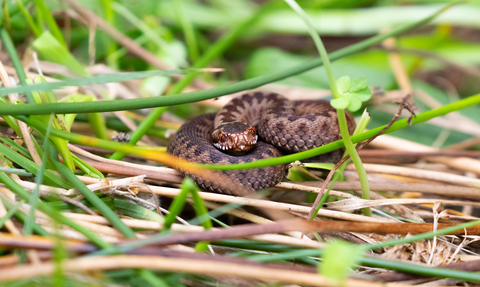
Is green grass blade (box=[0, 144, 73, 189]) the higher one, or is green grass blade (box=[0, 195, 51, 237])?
green grass blade (box=[0, 144, 73, 189])

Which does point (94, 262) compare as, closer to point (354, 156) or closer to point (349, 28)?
point (354, 156)

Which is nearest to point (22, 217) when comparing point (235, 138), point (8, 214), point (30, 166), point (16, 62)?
point (8, 214)

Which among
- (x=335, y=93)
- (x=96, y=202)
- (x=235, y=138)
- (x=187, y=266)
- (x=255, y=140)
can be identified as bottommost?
(x=187, y=266)

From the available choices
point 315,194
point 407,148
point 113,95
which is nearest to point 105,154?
point 113,95

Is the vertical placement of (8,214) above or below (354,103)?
below

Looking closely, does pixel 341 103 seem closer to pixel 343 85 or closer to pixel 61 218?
pixel 343 85

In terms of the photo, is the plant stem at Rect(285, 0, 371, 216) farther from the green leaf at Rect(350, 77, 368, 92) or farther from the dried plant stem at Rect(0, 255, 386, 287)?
the dried plant stem at Rect(0, 255, 386, 287)

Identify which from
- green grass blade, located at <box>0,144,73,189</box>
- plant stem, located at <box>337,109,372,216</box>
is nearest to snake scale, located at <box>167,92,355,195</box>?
plant stem, located at <box>337,109,372,216</box>
